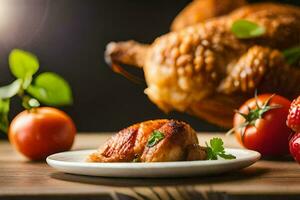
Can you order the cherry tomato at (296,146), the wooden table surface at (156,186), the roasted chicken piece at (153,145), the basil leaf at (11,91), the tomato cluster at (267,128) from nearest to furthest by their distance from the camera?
the wooden table surface at (156,186) → the roasted chicken piece at (153,145) → the cherry tomato at (296,146) → the tomato cluster at (267,128) → the basil leaf at (11,91)

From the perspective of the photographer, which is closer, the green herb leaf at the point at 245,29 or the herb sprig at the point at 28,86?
the herb sprig at the point at 28,86

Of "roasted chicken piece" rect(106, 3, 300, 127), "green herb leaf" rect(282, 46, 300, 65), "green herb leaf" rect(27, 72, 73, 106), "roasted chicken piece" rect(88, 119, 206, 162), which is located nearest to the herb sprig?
"green herb leaf" rect(27, 72, 73, 106)

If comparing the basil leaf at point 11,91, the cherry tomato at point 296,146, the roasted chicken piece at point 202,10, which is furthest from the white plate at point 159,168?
the roasted chicken piece at point 202,10

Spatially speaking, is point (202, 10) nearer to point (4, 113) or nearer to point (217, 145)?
point (4, 113)

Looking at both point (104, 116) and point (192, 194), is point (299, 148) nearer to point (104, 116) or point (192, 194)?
point (192, 194)

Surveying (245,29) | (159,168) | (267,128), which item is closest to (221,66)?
(245,29)

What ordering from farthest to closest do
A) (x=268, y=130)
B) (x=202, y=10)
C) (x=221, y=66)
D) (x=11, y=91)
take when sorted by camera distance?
(x=202, y=10) < (x=221, y=66) < (x=11, y=91) < (x=268, y=130)

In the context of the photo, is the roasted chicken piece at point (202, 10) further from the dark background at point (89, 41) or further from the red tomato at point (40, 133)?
the red tomato at point (40, 133)
